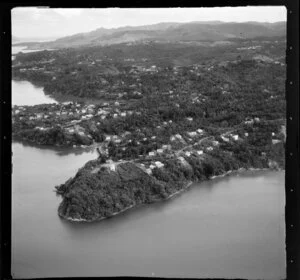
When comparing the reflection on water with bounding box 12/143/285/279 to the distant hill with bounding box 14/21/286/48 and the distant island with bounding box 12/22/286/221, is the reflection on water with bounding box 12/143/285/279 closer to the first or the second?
the distant island with bounding box 12/22/286/221

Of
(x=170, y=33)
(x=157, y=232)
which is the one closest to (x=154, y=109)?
(x=170, y=33)

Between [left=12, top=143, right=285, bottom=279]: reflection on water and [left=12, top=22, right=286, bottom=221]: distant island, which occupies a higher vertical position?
[left=12, top=22, right=286, bottom=221]: distant island

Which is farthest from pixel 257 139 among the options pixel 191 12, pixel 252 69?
pixel 191 12

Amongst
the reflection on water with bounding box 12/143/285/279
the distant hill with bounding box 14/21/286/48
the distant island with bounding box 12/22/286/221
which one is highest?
the distant hill with bounding box 14/21/286/48

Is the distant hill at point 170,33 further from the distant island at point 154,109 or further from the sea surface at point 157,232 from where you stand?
the sea surface at point 157,232

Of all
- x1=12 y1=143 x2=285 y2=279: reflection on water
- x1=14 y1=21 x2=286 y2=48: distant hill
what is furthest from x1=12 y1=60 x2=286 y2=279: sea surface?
x1=14 y1=21 x2=286 y2=48: distant hill

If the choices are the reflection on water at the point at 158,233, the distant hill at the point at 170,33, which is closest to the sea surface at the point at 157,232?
the reflection on water at the point at 158,233

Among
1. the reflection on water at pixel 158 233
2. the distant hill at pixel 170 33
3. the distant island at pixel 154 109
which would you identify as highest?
the distant hill at pixel 170 33
